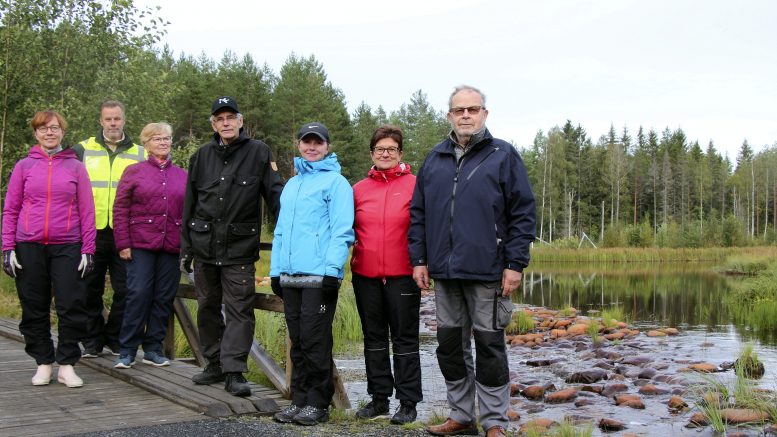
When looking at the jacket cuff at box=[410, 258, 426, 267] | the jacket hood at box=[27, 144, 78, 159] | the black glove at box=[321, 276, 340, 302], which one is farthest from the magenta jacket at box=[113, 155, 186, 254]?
the jacket cuff at box=[410, 258, 426, 267]

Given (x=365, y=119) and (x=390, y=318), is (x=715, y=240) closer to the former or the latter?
(x=365, y=119)

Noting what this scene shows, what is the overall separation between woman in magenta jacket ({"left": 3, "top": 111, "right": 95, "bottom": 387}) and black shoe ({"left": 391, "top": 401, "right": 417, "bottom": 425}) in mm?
2445

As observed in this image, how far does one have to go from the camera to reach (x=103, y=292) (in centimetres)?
653

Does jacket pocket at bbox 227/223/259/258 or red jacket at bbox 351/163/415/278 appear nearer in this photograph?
red jacket at bbox 351/163/415/278

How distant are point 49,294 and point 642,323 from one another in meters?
13.6

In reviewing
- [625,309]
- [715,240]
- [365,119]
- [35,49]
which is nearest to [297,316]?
[35,49]

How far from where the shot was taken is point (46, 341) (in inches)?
222

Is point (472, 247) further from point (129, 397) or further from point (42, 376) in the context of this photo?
point (42, 376)

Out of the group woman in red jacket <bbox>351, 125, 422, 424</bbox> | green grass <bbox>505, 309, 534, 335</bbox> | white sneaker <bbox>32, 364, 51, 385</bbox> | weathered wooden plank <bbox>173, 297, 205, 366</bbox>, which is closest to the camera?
woman in red jacket <bbox>351, 125, 422, 424</bbox>

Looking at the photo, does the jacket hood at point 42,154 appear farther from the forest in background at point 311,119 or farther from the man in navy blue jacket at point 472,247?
the forest in background at point 311,119

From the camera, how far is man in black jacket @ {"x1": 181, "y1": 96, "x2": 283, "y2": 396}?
526 cm

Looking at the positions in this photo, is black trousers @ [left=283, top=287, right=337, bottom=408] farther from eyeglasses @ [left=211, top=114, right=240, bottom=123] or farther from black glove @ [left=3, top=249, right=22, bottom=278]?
black glove @ [left=3, top=249, right=22, bottom=278]

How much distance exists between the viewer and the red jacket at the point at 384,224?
4.90 metres

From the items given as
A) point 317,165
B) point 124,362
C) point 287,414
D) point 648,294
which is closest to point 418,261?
point 317,165
